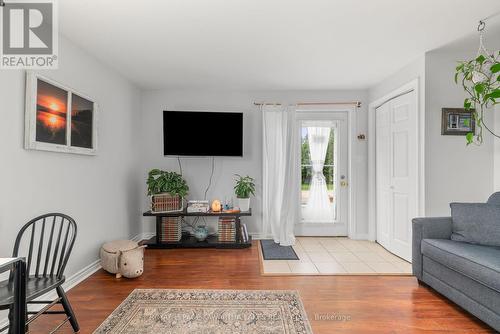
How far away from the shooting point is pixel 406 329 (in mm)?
2057

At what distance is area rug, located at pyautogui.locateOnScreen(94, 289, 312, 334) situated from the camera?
204 cm

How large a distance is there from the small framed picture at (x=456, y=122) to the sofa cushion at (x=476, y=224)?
→ 86cm

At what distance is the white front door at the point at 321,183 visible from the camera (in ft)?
15.2

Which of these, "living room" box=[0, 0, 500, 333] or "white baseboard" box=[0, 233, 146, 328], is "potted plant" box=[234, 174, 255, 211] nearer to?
"living room" box=[0, 0, 500, 333]

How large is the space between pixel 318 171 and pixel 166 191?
2397 millimetres

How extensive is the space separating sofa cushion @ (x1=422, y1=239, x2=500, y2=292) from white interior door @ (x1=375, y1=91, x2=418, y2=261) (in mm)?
733

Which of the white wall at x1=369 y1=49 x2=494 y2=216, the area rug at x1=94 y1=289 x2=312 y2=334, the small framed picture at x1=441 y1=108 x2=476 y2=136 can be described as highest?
the small framed picture at x1=441 y1=108 x2=476 y2=136

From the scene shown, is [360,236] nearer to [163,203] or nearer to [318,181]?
[318,181]

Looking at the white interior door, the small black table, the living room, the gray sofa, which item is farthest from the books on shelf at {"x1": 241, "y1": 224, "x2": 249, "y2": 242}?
the small black table

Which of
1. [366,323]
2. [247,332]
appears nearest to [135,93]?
[247,332]

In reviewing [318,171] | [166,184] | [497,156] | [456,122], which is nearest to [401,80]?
[456,122]

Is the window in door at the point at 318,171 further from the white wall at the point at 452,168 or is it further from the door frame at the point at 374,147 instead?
the white wall at the point at 452,168

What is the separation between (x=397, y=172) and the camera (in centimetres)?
366

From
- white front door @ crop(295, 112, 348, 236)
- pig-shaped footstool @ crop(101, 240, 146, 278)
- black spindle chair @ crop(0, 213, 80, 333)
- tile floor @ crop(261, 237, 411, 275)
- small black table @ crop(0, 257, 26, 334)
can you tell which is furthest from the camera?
white front door @ crop(295, 112, 348, 236)
